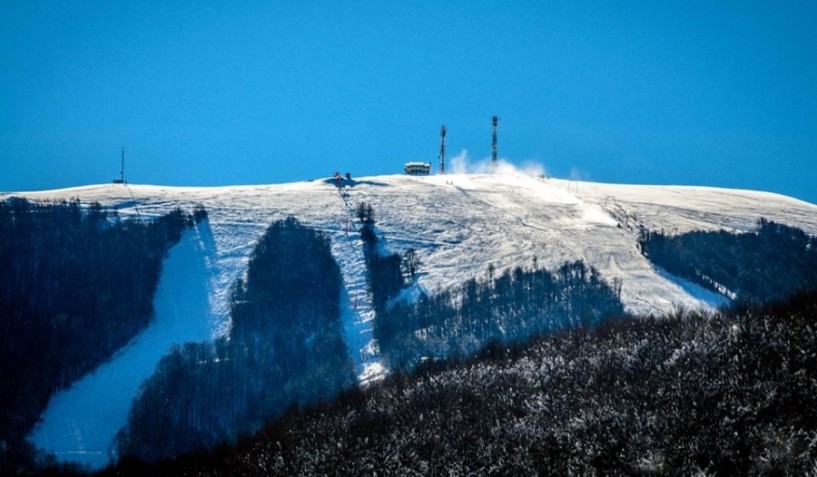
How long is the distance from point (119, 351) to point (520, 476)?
101 m

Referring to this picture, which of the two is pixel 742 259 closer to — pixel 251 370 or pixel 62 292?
pixel 251 370

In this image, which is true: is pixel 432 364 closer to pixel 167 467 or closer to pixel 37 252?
pixel 167 467

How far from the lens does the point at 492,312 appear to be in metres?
146

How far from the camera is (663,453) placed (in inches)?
2473

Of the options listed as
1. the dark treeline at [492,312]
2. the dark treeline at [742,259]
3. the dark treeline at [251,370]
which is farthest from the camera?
the dark treeline at [742,259]

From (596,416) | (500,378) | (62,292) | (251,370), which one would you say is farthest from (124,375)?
(596,416)

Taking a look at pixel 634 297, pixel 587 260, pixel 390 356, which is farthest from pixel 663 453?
pixel 587 260

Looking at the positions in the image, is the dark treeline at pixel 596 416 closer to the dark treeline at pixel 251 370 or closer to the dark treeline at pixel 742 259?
the dark treeline at pixel 251 370

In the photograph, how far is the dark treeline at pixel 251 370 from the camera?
130m

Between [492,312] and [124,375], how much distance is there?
5332 cm

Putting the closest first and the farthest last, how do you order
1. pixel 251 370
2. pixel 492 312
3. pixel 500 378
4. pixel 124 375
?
pixel 500 378 < pixel 251 370 < pixel 492 312 < pixel 124 375

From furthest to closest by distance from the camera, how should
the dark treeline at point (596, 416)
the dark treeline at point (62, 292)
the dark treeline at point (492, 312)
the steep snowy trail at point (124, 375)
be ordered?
the dark treeline at point (62, 292) < the dark treeline at point (492, 312) < the steep snowy trail at point (124, 375) < the dark treeline at point (596, 416)

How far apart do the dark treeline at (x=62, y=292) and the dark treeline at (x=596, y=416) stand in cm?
4828

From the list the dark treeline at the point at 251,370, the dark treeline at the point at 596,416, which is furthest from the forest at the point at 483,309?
the dark treeline at the point at 596,416
